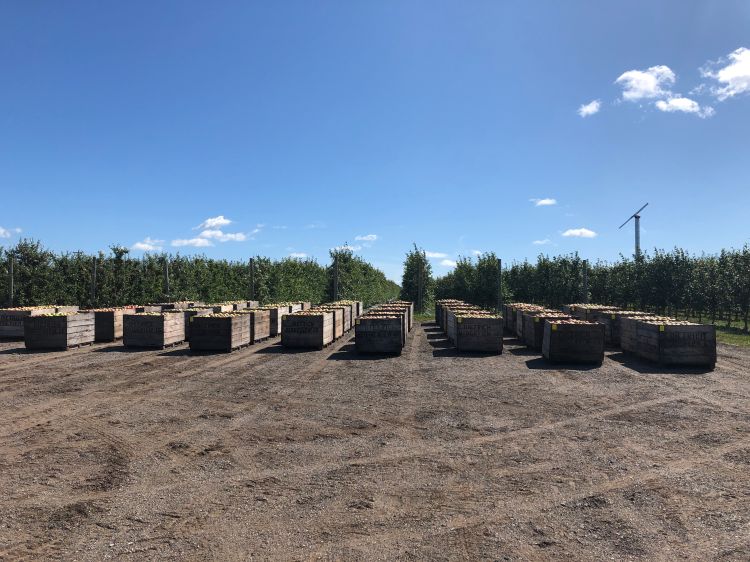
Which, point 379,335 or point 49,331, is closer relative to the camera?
point 379,335

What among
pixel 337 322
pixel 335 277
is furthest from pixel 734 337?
pixel 335 277

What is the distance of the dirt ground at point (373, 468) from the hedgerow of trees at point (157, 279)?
44.2 feet

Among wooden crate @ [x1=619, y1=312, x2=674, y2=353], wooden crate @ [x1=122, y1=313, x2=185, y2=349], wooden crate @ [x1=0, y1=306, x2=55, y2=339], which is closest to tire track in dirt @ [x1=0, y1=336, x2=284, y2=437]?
wooden crate @ [x1=122, y1=313, x2=185, y2=349]

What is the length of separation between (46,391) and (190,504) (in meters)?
7.41

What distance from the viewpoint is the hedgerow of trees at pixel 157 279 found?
23.0 metres

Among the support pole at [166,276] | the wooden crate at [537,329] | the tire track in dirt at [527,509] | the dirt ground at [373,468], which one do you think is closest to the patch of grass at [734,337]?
the wooden crate at [537,329]

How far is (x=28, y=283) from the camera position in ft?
75.0

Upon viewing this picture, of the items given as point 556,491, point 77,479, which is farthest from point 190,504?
point 556,491

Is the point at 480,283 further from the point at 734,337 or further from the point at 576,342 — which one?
the point at 576,342

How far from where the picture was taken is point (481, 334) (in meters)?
16.2

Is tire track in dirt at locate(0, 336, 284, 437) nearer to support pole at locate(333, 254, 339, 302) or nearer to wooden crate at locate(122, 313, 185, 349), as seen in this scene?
wooden crate at locate(122, 313, 185, 349)

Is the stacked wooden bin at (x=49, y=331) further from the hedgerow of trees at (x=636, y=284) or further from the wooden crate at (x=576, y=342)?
the hedgerow of trees at (x=636, y=284)

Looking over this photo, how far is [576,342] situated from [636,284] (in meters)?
22.6

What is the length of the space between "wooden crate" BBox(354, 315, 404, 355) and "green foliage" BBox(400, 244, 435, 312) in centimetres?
2504
